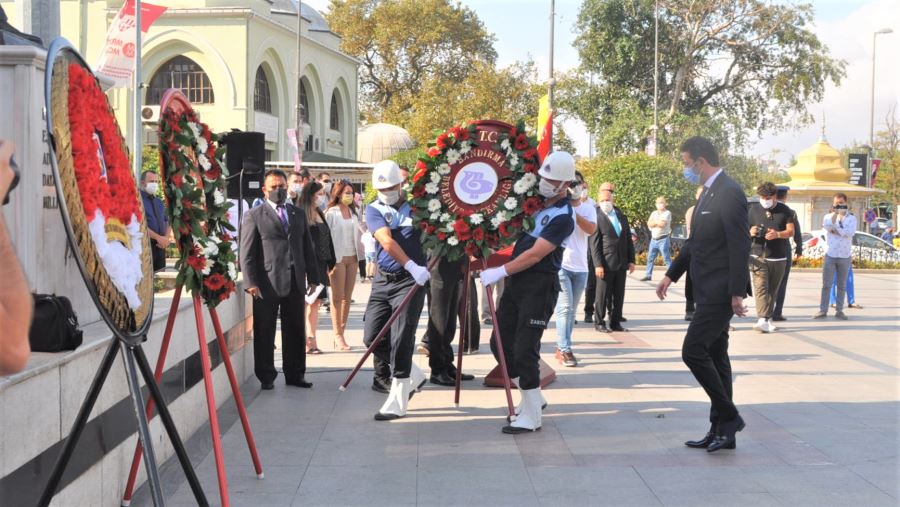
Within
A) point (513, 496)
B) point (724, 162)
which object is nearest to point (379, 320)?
point (513, 496)

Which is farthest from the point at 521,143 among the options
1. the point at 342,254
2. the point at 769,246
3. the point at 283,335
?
the point at 769,246

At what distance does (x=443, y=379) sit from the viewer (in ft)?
32.3

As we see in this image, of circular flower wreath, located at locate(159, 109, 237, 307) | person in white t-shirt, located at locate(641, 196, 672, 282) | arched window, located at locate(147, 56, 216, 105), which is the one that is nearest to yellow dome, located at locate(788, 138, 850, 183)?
person in white t-shirt, located at locate(641, 196, 672, 282)

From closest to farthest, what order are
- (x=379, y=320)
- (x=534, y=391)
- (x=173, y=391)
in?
(x=173, y=391)
(x=534, y=391)
(x=379, y=320)

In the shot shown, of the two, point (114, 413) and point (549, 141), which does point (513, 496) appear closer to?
point (114, 413)

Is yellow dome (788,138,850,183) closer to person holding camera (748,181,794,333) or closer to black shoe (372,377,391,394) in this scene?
person holding camera (748,181,794,333)

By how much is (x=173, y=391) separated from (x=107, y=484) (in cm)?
148

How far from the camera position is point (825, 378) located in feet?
33.9

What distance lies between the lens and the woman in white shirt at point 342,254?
1221cm

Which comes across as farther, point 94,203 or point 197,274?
point 197,274

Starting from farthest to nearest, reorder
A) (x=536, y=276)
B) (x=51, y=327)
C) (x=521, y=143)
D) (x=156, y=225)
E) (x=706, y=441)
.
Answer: (x=156, y=225) → (x=521, y=143) → (x=536, y=276) → (x=706, y=441) → (x=51, y=327)

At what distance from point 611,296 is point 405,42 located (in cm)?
5595

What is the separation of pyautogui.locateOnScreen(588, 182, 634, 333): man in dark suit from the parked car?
18.1m

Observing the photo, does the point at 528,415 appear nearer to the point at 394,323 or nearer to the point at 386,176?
the point at 394,323
